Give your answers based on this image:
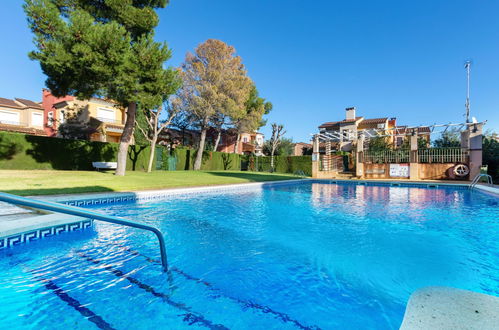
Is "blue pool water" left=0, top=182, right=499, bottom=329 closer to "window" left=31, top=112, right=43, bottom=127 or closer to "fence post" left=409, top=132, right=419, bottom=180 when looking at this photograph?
"fence post" left=409, top=132, right=419, bottom=180

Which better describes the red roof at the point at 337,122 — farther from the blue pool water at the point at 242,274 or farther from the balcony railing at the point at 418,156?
the blue pool water at the point at 242,274

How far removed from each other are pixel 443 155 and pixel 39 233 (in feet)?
82.1

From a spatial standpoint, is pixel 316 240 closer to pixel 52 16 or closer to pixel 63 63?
pixel 63 63

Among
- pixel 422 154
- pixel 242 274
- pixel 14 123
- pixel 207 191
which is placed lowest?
pixel 242 274

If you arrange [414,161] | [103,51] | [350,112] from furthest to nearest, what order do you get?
[350,112]
[414,161]
[103,51]

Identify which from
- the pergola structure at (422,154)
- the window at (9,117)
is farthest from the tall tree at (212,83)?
the window at (9,117)

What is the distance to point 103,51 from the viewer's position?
37.6 ft

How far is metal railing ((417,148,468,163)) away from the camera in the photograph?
18.8 meters

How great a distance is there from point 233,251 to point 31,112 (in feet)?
131

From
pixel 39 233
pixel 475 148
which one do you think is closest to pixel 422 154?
pixel 475 148

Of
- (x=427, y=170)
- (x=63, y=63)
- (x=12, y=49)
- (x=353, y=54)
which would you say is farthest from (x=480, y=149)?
(x=12, y=49)

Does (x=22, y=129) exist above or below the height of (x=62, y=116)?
below

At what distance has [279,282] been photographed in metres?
3.38

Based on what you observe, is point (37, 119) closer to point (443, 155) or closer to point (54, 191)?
point (54, 191)
